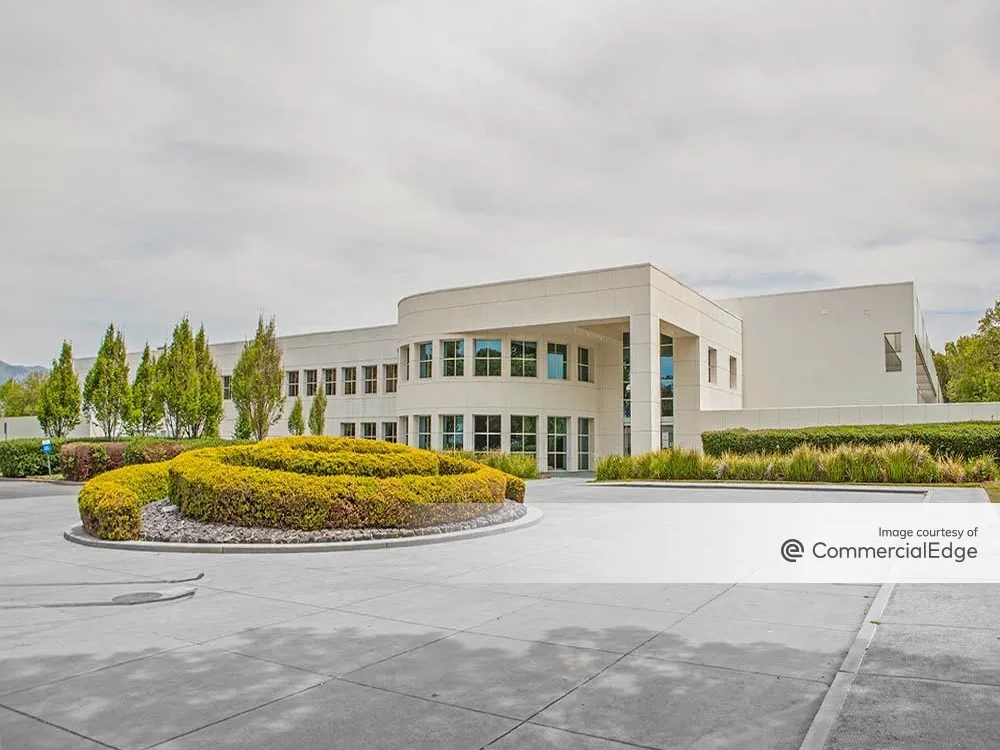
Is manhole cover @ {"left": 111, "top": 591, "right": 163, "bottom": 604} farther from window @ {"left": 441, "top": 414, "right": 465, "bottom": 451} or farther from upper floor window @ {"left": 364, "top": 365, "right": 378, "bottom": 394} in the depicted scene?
upper floor window @ {"left": 364, "top": 365, "right": 378, "bottom": 394}

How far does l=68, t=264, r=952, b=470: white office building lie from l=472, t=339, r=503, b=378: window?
0.06 metres

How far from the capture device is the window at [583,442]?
117 feet

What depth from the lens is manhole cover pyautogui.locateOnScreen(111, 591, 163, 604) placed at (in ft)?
26.8

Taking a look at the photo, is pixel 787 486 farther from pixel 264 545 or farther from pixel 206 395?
pixel 206 395

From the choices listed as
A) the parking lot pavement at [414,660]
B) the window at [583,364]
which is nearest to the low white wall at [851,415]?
the window at [583,364]

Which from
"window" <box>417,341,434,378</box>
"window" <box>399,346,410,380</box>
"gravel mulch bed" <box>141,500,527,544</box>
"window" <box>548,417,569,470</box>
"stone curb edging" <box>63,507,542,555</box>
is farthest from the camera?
"window" <box>399,346,410,380</box>

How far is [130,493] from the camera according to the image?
512 inches

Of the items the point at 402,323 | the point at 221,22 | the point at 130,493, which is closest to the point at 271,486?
the point at 130,493

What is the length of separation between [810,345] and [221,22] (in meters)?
33.4

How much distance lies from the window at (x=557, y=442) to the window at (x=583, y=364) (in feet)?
7.09

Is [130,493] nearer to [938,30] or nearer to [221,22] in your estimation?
[221,22]
